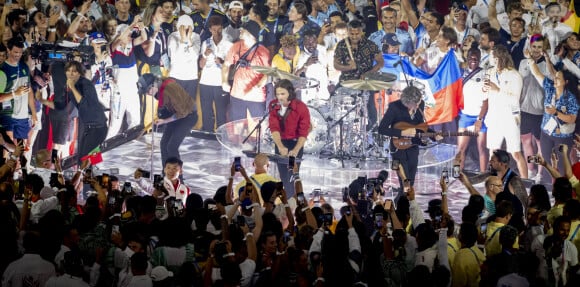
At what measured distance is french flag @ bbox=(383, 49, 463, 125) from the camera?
1583 cm

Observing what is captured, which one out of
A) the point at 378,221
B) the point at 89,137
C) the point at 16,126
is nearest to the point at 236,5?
the point at 89,137

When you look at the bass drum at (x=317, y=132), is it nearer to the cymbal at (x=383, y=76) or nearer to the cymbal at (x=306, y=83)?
the cymbal at (x=306, y=83)

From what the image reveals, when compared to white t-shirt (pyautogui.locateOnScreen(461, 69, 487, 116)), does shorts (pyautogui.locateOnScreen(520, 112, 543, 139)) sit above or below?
below

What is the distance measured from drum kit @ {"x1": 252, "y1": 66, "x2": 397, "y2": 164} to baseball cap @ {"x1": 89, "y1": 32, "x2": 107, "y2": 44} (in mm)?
2555

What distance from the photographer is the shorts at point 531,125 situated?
15.9 metres

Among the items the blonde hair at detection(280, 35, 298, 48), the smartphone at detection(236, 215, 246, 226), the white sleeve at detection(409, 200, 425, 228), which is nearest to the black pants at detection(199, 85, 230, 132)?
the blonde hair at detection(280, 35, 298, 48)

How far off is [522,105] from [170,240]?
9312mm

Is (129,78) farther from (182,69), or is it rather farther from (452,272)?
(452,272)

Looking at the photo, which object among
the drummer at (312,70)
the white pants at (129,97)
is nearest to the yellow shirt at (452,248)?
the drummer at (312,70)

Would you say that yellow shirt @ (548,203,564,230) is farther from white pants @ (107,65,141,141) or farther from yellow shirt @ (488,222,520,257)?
white pants @ (107,65,141,141)

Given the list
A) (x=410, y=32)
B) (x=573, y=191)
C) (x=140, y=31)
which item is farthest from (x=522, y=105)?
(x=140, y=31)

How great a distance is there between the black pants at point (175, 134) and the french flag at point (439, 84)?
334cm

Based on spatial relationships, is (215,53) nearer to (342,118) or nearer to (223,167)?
(223,167)

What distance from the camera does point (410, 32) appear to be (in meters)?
15.9
